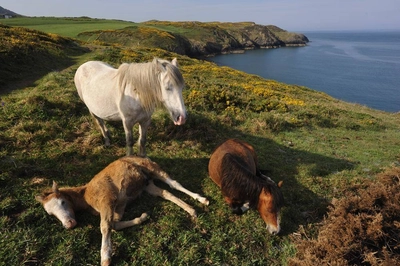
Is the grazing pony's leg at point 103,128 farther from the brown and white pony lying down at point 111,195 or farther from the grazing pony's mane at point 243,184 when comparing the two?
the grazing pony's mane at point 243,184

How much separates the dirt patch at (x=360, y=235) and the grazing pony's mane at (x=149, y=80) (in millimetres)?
3249

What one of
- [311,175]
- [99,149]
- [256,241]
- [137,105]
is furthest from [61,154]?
[311,175]

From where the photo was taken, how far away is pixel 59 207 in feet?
13.0

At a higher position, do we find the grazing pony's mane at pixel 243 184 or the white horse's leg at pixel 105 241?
the grazing pony's mane at pixel 243 184

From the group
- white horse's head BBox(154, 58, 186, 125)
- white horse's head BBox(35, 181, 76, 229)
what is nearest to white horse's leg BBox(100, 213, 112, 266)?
white horse's head BBox(35, 181, 76, 229)

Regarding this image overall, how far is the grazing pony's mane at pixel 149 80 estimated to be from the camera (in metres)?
4.34

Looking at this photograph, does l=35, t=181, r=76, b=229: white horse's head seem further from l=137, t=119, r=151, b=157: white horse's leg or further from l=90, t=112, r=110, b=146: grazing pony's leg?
l=90, t=112, r=110, b=146: grazing pony's leg

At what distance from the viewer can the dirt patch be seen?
342cm

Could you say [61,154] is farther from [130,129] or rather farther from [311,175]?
[311,175]

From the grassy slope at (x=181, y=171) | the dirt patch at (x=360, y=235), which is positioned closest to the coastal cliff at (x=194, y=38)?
the grassy slope at (x=181, y=171)

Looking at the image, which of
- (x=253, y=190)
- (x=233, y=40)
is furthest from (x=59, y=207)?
(x=233, y=40)

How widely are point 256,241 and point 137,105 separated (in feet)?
10.5

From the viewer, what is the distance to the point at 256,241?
4172mm

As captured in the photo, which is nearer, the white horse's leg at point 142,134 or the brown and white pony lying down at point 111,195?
the brown and white pony lying down at point 111,195
